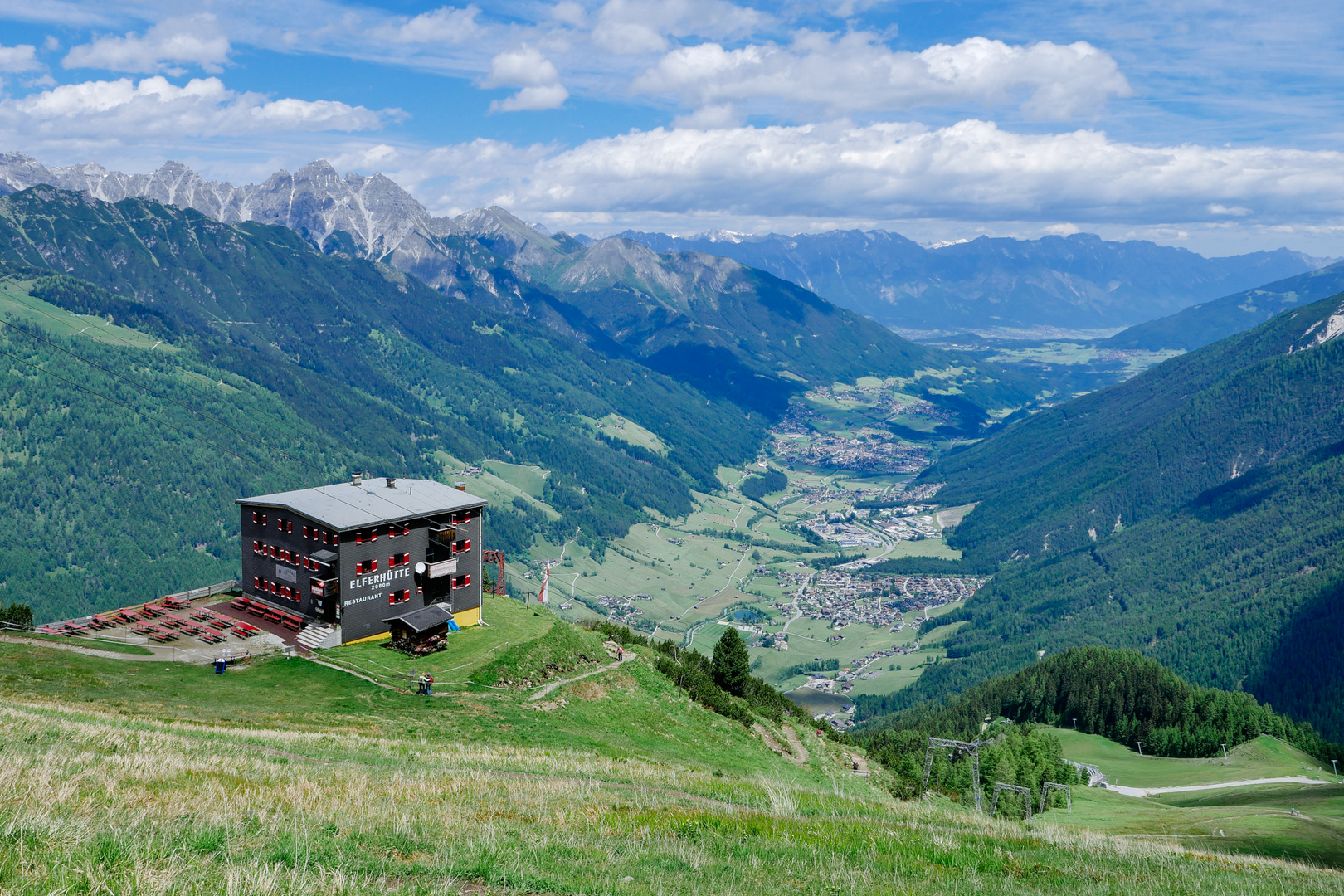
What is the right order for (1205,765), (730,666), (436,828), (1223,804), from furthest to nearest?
(1205,765)
(1223,804)
(730,666)
(436,828)

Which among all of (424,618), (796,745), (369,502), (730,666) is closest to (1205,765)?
(796,745)

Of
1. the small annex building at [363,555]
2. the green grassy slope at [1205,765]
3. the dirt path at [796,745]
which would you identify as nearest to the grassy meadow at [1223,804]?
the green grassy slope at [1205,765]

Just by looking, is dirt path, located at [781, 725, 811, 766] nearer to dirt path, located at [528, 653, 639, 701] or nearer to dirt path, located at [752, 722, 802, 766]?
dirt path, located at [752, 722, 802, 766]

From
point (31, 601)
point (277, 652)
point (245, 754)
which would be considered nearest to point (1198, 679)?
point (277, 652)

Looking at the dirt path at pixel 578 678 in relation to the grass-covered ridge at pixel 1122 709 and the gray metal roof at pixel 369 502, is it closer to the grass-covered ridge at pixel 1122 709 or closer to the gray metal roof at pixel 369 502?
the gray metal roof at pixel 369 502

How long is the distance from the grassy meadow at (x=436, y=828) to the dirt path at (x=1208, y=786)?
288 ft

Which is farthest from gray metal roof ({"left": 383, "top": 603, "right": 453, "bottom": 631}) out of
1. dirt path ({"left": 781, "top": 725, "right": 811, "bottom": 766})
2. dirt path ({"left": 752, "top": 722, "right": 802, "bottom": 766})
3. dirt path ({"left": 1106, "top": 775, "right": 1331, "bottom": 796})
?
dirt path ({"left": 1106, "top": 775, "right": 1331, "bottom": 796})

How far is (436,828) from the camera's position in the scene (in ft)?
59.3

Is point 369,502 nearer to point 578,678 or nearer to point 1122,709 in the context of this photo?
point 578,678

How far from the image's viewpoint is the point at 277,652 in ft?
203

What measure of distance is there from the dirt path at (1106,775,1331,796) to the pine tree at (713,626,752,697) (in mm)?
54437

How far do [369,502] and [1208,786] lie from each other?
105 metres

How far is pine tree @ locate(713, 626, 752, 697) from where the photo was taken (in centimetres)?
8294

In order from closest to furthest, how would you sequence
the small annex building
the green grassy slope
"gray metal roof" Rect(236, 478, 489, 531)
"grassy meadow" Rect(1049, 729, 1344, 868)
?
"grassy meadow" Rect(1049, 729, 1344, 868) < the small annex building < "gray metal roof" Rect(236, 478, 489, 531) < the green grassy slope
